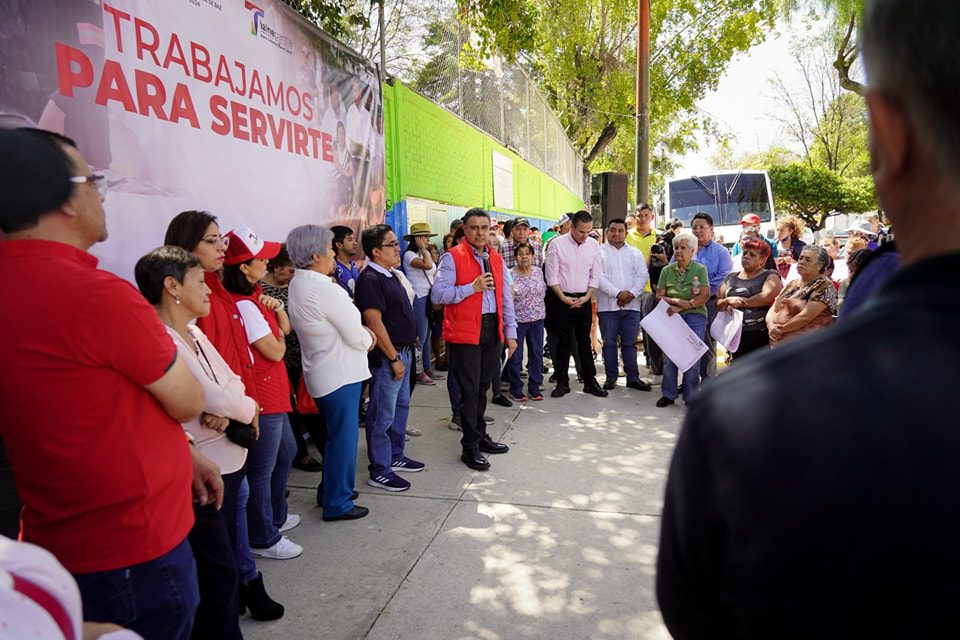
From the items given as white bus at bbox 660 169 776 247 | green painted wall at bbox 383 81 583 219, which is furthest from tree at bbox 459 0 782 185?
green painted wall at bbox 383 81 583 219

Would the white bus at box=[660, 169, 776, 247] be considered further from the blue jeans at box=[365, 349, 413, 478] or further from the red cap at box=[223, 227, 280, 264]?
the red cap at box=[223, 227, 280, 264]

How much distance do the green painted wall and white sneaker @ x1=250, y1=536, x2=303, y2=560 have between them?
4366 mm

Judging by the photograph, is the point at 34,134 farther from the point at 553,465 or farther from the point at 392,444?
the point at 553,465

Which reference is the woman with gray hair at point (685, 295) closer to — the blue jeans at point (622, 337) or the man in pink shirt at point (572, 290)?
the blue jeans at point (622, 337)

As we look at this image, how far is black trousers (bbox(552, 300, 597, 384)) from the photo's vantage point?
6.84 m

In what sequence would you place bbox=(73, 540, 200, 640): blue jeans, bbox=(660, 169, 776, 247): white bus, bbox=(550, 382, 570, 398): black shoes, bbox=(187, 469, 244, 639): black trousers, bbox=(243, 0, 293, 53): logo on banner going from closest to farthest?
bbox=(73, 540, 200, 640): blue jeans < bbox=(187, 469, 244, 639): black trousers < bbox=(243, 0, 293, 53): logo on banner < bbox=(550, 382, 570, 398): black shoes < bbox=(660, 169, 776, 247): white bus

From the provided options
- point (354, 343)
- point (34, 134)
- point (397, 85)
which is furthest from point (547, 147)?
point (34, 134)

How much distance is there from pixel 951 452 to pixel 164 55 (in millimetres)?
4154

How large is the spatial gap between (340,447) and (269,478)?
548 millimetres

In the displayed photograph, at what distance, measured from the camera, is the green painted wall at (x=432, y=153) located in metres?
7.16

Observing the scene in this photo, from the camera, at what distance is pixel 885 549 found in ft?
2.12

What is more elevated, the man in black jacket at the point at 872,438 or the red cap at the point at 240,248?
the red cap at the point at 240,248

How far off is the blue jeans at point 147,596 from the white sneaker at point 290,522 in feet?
6.75

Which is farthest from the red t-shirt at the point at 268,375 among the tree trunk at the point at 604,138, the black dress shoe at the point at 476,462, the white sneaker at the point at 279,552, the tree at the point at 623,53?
the tree trunk at the point at 604,138
